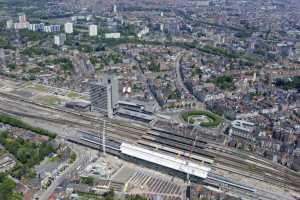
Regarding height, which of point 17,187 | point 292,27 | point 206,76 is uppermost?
point 292,27

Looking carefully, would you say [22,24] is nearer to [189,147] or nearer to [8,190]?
[189,147]

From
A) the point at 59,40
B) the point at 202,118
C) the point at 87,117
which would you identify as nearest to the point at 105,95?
the point at 87,117

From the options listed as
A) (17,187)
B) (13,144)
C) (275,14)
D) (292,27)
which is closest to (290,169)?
(17,187)

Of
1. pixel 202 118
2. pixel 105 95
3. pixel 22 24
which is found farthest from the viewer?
pixel 22 24

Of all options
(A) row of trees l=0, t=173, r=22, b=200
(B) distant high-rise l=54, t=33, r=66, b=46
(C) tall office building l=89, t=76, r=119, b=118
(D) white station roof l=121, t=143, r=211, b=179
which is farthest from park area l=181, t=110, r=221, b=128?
(B) distant high-rise l=54, t=33, r=66, b=46

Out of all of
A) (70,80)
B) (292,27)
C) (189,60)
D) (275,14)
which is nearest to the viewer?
(70,80)

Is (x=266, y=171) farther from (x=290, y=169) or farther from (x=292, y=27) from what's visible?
(x=292, y=27)
